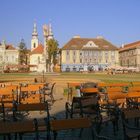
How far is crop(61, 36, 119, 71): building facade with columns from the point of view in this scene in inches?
4828

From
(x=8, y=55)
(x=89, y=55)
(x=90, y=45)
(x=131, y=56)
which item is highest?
(x=90, y=45)

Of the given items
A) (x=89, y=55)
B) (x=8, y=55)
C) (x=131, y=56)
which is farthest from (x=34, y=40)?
(x=131, y=56)

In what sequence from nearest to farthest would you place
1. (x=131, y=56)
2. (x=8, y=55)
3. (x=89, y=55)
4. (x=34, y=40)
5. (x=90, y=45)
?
(x=89, y=55) → (x=90, y=45) → (x=131, y=56) → (x=8, y=55) → (x=34, y=40)

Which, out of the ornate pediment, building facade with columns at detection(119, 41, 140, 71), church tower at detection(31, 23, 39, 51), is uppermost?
church tower at detection(31, 23, 39, 51)

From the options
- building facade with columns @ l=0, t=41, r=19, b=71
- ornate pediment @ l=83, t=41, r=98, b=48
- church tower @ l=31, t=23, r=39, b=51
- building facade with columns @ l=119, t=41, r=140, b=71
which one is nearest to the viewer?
ornate pediment @ l=83, t=41, r=98, b=48

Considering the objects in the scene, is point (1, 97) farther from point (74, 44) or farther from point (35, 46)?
point (35, 46)

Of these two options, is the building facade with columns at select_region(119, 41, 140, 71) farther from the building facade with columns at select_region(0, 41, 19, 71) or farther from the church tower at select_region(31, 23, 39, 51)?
the building facade with columns at select_region(0, 41, 19, 71)

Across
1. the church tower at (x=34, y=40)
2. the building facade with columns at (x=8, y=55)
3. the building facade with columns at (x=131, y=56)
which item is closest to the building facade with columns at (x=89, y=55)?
the building facade with columns at (x=131, y=56)

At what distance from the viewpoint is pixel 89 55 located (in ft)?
410

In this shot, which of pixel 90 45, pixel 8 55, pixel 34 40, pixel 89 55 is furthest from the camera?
pixel 34 40

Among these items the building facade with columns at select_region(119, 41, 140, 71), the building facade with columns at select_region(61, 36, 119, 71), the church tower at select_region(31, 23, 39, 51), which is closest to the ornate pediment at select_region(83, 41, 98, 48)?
the building facade with columns at select_region(61, 36, 119, 71)

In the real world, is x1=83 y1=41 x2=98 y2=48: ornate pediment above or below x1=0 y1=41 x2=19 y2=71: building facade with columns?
above

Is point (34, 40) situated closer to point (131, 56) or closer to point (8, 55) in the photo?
point (8, 55)

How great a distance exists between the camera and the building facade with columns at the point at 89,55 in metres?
123
